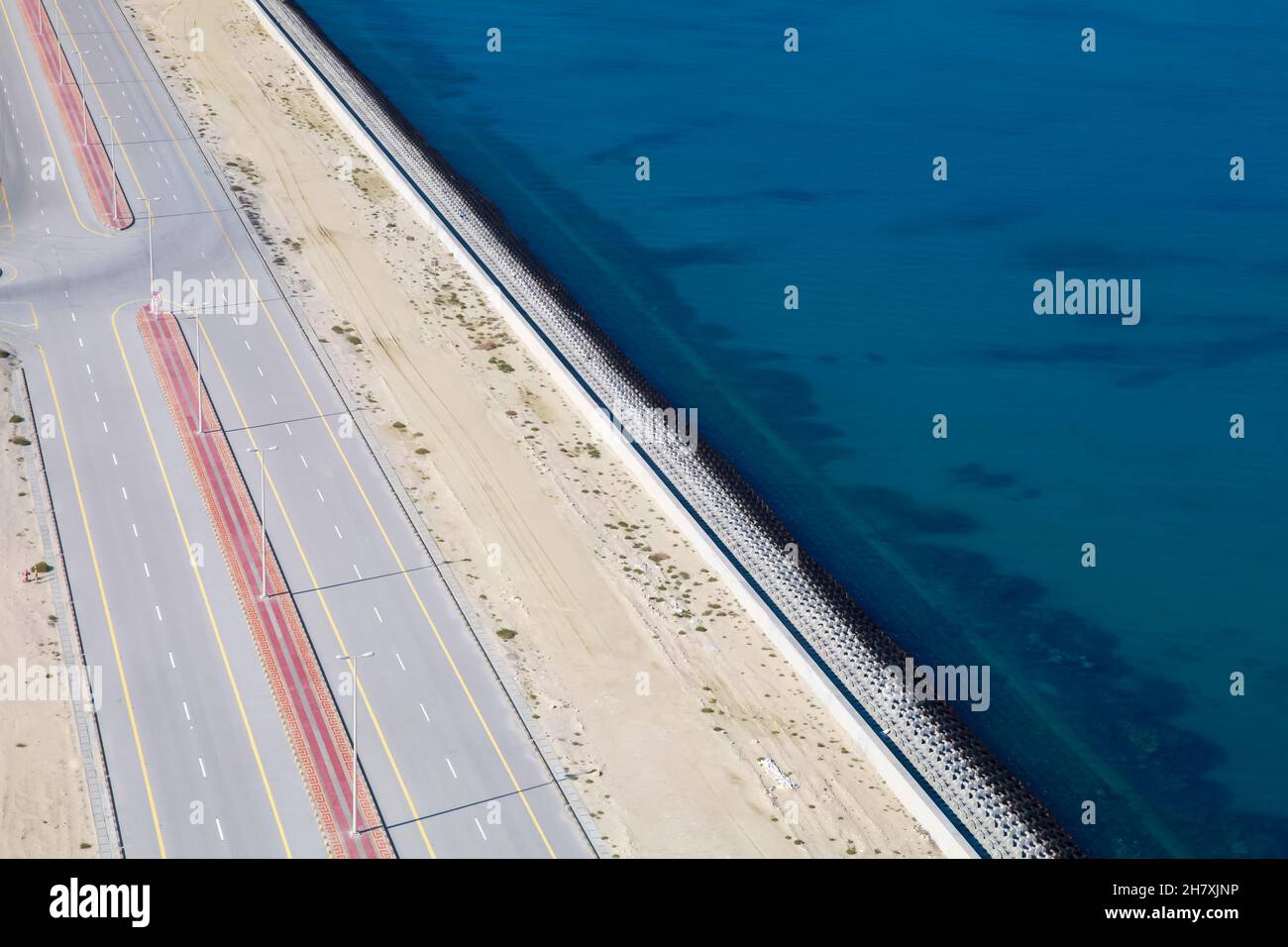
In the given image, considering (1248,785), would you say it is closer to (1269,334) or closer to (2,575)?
(1269,334)

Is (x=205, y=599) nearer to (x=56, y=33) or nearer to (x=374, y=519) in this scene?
(x=374, y=519)

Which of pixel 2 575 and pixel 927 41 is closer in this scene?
pixel 2 575

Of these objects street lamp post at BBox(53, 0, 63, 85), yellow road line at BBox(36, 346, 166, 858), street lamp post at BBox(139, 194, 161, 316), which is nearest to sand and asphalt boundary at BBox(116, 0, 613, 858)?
street lamp post at BBox(139, 194, 161, 316)

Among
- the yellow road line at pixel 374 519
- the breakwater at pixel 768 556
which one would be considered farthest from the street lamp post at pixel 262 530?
the breakwater at pixel 768 556

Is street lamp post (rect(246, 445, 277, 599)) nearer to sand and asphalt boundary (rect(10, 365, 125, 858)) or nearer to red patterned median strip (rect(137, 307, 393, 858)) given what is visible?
red patterned median strip (rect(137, 307, 393, 858))

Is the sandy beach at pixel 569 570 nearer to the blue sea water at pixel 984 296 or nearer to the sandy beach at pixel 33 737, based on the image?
the sandy beach at pixel 33 737

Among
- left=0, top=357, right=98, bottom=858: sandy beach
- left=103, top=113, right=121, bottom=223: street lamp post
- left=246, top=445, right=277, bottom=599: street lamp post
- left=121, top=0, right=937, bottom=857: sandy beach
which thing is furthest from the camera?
left=103, top=113, right=121, bottom=223: street lamp post

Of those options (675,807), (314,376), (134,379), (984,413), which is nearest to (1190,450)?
(984,413)
